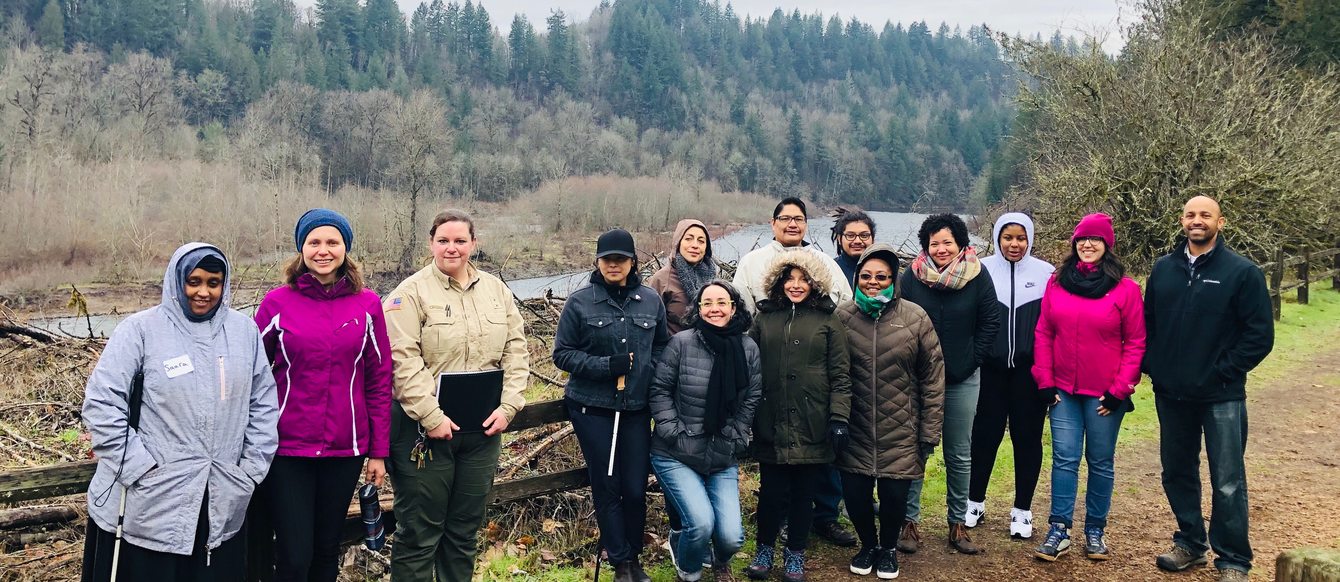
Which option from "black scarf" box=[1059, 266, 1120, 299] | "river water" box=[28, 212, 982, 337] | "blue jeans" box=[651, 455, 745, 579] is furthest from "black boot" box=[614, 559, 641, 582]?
"river water" box=[28, 212, 982, 337]

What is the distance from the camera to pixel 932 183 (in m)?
89.9

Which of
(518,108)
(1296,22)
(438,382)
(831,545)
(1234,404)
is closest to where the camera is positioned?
(438,382)

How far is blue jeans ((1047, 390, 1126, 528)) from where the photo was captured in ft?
15.2

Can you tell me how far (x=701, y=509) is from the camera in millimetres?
4285

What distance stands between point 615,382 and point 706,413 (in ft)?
1.60

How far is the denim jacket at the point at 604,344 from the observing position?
4.27 meters

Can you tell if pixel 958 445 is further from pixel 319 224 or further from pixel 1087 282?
pixel 319 224

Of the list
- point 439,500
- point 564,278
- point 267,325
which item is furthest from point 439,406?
point 564,278

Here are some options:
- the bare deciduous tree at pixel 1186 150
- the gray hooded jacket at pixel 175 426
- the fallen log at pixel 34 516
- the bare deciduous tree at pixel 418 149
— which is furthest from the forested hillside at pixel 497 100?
the gray hooded jacket at pixel 175 426

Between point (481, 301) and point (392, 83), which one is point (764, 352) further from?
point (392, 83)

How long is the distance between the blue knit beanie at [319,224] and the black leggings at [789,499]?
240 cm

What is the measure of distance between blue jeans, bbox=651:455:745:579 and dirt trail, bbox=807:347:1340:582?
65 centimetres

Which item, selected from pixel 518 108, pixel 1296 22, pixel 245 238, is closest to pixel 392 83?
pixel 518 108

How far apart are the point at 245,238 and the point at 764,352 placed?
1443 inches
